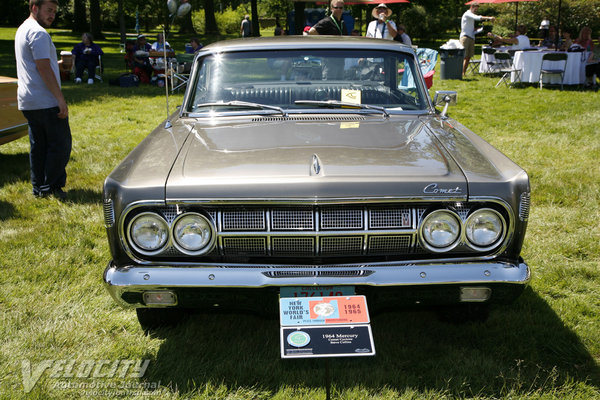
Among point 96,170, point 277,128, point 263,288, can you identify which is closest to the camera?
point 263,288

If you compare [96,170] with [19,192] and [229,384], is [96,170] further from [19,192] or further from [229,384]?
[229,384]

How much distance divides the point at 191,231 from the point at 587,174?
5369 millimetres

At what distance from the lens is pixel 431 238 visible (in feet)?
8.83

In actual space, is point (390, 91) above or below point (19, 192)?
above

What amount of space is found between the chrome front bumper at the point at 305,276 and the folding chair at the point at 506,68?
479 inches

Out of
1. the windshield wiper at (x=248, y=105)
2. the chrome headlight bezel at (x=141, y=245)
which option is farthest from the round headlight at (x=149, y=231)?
the windshield wiper at (x=248, y=105)

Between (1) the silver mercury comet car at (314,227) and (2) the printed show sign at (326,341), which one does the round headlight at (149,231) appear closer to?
(1) the silver mercury comet car at (314,227)

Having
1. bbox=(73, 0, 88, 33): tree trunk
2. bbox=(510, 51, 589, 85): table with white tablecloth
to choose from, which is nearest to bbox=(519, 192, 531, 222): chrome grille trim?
bbox=(510, 51, 589, 85): table with white tablecloth

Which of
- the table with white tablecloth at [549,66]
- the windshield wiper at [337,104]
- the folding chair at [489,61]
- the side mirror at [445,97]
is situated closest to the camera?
the windshield wiper at [337,104]

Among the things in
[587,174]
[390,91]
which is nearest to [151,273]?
[390,91]

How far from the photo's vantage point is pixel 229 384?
9.33ft

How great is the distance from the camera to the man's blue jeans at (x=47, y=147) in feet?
18.1

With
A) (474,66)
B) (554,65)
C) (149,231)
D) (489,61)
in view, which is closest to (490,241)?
(149,231)

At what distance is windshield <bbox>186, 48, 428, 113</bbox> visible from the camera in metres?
3.82
